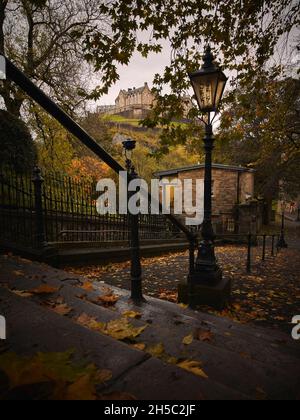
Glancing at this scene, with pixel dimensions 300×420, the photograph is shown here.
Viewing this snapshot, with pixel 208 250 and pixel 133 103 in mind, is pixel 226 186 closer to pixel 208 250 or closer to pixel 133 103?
pixel 208 250

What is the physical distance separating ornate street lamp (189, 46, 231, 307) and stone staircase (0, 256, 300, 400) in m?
1.30

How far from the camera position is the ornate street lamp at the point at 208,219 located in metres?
4.01

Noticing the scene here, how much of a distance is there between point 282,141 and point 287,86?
5.09 meters

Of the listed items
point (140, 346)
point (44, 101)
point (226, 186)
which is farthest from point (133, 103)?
point (140, 346)

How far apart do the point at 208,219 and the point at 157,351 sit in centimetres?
306

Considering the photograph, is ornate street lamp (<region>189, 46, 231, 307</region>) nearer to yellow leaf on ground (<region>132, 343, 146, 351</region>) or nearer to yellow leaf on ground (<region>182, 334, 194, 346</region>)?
yellow leaf on ground (<region>182, 334, 194, 346</region>)

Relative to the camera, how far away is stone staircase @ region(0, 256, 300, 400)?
1.25 meters

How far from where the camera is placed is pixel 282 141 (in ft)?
43.2

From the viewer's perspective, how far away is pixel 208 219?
14.6 ft

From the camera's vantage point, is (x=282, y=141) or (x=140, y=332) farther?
(x=282, y=141)

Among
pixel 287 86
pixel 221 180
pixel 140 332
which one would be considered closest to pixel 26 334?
pixel 140 332
